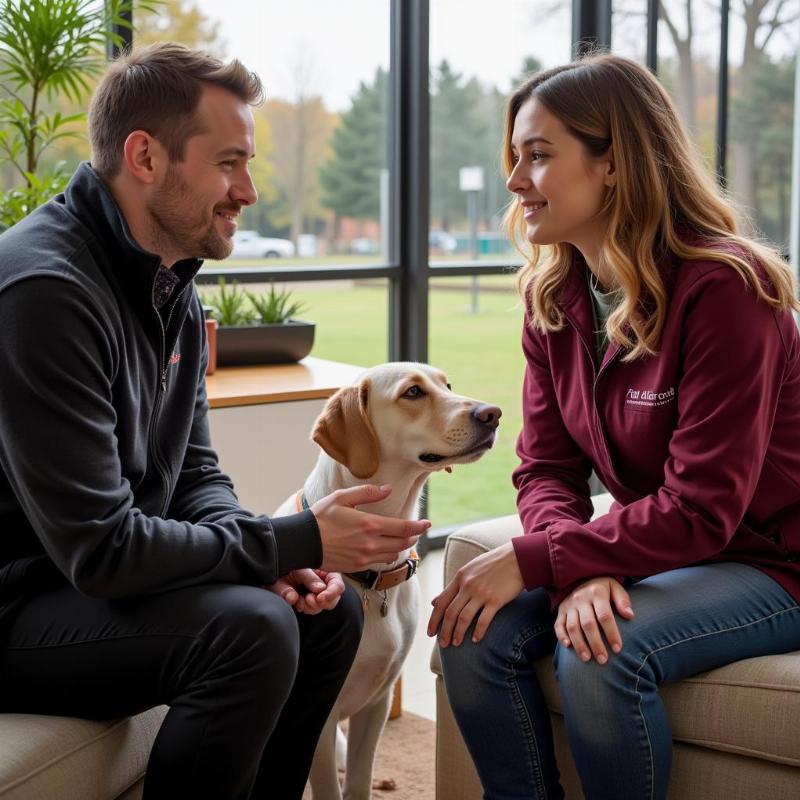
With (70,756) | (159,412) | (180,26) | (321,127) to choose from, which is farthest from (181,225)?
(321,127)

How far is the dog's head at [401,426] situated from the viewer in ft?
6.29

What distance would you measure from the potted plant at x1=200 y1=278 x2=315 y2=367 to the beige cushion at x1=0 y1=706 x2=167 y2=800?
1563 millimetres

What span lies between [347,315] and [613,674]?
282cm

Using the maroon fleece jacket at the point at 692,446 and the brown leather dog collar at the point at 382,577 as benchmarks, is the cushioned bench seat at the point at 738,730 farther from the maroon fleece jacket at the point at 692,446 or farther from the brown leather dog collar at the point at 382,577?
the brown leather dog collar at the point at 382,577

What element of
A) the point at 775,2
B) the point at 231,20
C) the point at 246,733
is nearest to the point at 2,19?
the point at 231,20

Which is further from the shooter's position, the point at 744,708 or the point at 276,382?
the point at 276,382

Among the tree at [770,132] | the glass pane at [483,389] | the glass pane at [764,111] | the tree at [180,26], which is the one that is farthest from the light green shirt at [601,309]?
the glass pane at [483,389]

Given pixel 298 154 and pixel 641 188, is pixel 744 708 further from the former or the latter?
pixel 298 154

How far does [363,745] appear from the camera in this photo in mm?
2074

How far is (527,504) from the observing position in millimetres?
1965

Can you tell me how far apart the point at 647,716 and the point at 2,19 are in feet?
6.78

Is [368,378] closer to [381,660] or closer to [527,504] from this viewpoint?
[527,504]

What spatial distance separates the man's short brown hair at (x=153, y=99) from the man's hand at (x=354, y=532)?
1.91ft

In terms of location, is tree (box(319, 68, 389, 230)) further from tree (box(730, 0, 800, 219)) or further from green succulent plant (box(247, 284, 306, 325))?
tree (box(730, 0, 800, 219))
